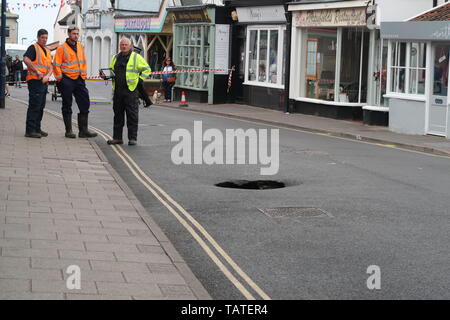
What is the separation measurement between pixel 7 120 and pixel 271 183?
9.81 meters

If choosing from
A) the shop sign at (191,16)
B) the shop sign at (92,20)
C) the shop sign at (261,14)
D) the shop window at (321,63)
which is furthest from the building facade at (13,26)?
the shop window at (321,63)

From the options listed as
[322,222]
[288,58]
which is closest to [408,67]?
[288,58]

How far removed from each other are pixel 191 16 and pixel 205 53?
198 centimetres

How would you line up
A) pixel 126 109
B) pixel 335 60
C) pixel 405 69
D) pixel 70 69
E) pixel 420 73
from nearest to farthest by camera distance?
pixel 70 69, pixel 126 109, pixel 420 73, pixel 405 69, pixel 335 60

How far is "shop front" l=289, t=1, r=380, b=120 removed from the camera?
25000 mm

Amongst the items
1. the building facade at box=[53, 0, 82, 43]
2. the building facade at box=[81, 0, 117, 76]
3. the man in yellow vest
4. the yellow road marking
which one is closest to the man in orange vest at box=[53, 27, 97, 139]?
the man in yellow vest

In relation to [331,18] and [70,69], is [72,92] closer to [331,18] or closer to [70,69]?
[70,69]

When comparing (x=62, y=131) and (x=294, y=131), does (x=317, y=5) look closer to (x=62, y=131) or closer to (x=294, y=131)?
(x=294, y=131)

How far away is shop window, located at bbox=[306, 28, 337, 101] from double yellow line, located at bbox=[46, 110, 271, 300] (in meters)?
14.1

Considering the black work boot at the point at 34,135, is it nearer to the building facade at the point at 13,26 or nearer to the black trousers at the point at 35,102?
the black trousers at the point at 35,102

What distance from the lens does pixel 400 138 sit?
20375mm

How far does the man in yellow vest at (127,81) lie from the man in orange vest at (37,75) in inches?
51.8

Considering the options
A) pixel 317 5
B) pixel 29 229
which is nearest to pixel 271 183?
pixel 29 229

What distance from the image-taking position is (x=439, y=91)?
21.0 m
